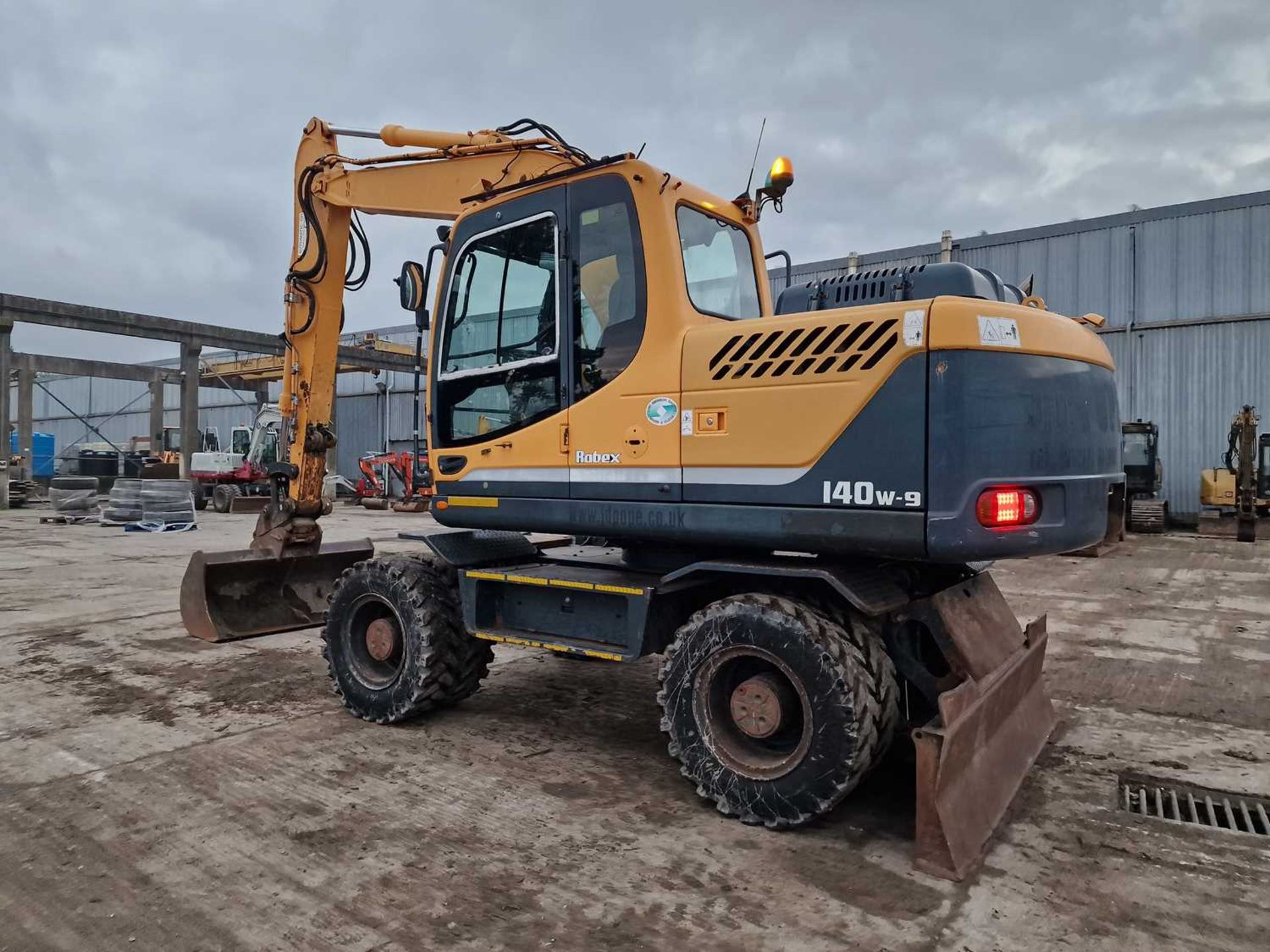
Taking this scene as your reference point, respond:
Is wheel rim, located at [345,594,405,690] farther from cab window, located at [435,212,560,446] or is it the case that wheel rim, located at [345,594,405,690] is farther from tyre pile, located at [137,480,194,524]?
tyre pile, located at [137,480,194,524]

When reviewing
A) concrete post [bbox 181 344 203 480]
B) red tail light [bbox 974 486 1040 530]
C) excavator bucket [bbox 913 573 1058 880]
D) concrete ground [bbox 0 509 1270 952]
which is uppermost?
concrete post [bbox 181 344 203 480]

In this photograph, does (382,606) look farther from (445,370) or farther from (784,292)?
(784,292)

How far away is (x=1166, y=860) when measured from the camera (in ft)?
10.6

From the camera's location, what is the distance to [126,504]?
62.6 feet

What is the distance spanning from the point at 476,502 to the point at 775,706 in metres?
2.17

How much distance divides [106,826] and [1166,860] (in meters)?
4.34

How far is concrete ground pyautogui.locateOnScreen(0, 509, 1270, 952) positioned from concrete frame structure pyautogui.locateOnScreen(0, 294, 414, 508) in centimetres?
1562

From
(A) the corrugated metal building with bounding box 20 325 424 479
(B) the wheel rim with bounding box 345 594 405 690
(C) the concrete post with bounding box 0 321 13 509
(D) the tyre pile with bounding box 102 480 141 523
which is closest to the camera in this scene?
(B) the wheel rim with bounding box 345 594 405 690

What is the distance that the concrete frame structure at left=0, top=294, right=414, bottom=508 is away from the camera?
25359 millimetres

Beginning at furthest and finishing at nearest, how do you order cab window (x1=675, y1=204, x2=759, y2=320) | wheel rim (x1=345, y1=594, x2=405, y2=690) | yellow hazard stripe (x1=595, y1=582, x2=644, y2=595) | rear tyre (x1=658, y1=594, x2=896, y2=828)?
1. wheel rim (x1=345, y1=594, x2=405, y2=690)
2. cab window (x1=675, y1=204, x2=759, y2=320)
3. yellow hazard stripe (x1=595, y1=582, x2=644, y2=595)
4. rear tyre (x1=658, y1=594, x2=896, y2=828)

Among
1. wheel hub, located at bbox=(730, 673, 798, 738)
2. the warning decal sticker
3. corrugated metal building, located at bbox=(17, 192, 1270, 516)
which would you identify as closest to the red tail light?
the warning decal sticker

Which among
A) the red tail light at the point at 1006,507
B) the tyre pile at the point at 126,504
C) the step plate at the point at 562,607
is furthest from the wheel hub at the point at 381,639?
the tyre pile at the point at 126,504

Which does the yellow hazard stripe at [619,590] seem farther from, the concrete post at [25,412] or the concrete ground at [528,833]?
the concrete post at [25,412]

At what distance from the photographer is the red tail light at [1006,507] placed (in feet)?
10.7
